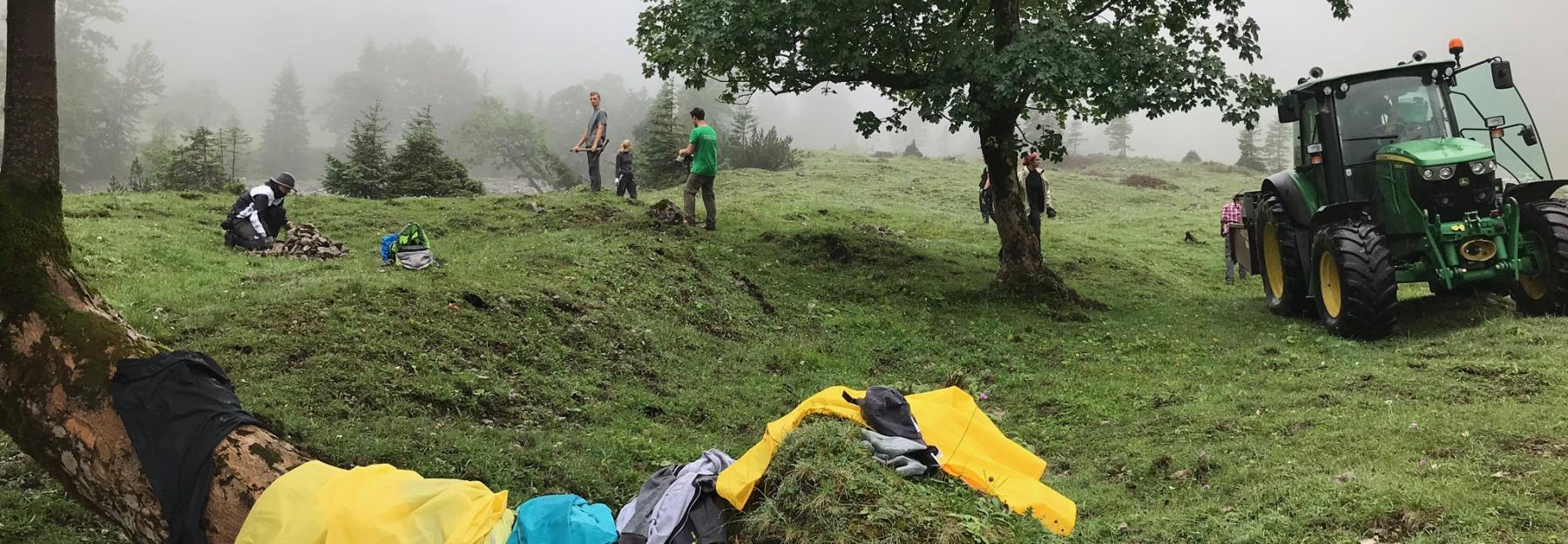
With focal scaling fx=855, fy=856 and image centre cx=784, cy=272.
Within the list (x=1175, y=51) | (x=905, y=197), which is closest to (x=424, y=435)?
(x=1175, y=51)

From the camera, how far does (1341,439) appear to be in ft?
18.7

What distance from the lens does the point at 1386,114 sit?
984 centimetres

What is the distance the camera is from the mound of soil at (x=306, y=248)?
12.0 meters

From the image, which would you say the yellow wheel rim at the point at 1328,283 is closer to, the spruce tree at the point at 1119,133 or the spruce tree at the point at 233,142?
the spruce tree at the point at 233,142

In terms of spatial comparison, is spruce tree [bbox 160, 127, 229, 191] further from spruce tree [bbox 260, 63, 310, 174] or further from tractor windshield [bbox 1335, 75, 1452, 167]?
spruce tree [bbox 260, 63, 310, 174]

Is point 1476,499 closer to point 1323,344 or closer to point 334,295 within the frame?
point 1323,344

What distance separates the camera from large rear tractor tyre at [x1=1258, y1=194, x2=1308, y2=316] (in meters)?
10.9

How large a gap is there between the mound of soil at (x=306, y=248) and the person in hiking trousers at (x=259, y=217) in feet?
0.99

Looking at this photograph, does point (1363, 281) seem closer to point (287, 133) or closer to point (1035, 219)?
point (1035, 219)

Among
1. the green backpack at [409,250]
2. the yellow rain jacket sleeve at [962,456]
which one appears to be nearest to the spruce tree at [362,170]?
the green backpack at [409,250]

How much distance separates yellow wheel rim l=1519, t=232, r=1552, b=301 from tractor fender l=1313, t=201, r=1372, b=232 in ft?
4.92

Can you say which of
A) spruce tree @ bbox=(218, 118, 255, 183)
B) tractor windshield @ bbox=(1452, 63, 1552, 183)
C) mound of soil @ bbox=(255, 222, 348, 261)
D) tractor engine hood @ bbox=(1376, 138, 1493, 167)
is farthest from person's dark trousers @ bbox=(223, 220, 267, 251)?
tractor windshield @ bbox=(1452, 63, 1552, 183)

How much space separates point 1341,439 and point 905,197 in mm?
22784

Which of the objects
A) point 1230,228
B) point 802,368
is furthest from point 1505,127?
point 802,368
